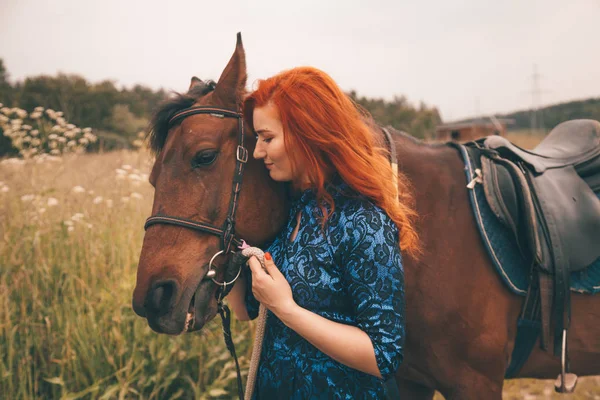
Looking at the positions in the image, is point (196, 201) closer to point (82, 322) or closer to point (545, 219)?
point (545, 219)

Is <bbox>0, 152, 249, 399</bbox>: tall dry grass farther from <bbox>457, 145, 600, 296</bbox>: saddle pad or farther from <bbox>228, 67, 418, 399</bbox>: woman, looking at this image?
<bbox>457, 145, 600, 296</bbox>: saddle pad

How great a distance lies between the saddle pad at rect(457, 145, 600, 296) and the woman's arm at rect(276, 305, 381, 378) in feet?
3.27

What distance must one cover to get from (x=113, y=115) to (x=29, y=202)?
6826 millimetres

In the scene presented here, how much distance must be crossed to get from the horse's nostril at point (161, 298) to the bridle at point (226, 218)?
13 centimetres

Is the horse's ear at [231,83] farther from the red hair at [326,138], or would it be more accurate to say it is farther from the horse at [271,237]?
the red hair at [326,138]

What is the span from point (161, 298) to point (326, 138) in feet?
2.59

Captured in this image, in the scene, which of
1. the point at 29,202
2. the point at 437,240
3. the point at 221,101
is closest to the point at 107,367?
the point at 29,202

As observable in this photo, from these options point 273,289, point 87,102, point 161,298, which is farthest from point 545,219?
point 87,102

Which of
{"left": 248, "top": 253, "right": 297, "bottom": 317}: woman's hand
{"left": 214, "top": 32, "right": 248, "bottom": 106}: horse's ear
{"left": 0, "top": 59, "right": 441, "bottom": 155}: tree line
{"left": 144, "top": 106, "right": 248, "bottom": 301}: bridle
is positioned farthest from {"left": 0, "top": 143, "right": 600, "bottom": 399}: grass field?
{"left": 214, "top": 32, "right": 248, "bottom": 106}: horse's ear

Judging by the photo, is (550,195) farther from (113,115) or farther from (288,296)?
(113,115)

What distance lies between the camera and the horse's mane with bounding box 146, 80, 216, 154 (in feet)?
5.42

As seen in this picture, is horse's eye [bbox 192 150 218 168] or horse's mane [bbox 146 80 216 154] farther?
horse's mane [bbox 146 80 216 154]

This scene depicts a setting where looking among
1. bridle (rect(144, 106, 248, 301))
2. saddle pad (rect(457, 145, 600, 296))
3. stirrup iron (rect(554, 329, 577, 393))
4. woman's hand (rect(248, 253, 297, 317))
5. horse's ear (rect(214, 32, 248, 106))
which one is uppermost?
horse's ear (rect(214, 32, 248, 106))

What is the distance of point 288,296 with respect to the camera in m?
1.23
